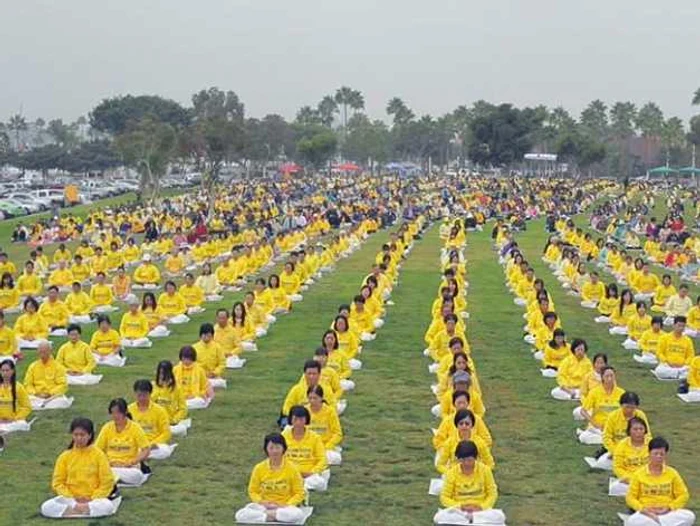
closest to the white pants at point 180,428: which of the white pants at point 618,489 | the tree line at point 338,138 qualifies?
the white pants at point 618,489

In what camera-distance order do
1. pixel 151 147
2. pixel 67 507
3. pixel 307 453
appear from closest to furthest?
1. pixel 67 507
2. pixel 307 453
3. pixel 151 147

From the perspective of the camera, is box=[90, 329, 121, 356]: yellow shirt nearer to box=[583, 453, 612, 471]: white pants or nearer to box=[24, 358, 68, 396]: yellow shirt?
box=[24, 358, 68, 396]: yellow shirt

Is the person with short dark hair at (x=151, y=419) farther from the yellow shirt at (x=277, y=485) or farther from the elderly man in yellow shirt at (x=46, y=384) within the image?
the elderly man in yellow shirt at (x=46, y=384)

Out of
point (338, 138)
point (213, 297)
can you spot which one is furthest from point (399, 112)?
point (213, 297)

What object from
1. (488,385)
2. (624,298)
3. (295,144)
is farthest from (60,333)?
(295,144)

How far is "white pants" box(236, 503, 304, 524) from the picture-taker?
31.1 ft

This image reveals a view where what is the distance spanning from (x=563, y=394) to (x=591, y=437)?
7.47 ft

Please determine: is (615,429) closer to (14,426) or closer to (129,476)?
(129,476)

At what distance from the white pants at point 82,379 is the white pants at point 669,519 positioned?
27.5 ft

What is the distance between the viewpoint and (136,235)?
1590 inches

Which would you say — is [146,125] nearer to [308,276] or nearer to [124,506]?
[308,276]

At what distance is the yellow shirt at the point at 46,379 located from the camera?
1383 cm

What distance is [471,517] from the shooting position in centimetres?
943

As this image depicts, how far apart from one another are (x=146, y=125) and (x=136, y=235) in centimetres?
2045
